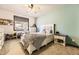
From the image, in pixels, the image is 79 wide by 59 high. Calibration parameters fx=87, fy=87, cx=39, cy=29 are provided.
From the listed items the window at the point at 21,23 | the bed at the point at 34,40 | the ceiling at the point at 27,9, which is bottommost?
the bed at the point at 34,40

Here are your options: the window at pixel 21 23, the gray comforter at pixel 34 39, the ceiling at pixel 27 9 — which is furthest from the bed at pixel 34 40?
the ceiling at pixel 27 9

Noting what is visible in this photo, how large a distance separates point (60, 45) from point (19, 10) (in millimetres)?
920

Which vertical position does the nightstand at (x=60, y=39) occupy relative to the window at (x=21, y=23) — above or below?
below

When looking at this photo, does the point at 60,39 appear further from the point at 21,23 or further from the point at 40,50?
the point at 21,23

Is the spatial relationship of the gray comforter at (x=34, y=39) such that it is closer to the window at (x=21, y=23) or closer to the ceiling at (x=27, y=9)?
the window at (x=21, y=23)

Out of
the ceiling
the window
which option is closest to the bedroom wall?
the ceiling

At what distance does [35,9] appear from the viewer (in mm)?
1451

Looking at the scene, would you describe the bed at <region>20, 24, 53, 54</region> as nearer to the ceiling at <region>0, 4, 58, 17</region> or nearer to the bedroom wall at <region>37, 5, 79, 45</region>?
the bedroom wall at <region>37, 5, 79, 45</region>

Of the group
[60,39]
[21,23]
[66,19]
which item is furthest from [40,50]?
[66,19]

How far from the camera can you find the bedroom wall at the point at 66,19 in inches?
56.3

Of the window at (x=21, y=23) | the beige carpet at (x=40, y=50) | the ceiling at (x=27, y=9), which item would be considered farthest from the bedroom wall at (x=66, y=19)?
the window at (x=21, y=23)
